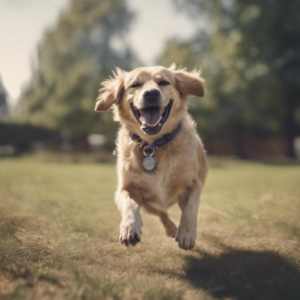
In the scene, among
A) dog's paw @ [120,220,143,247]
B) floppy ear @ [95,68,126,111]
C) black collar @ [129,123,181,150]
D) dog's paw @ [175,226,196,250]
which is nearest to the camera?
dog's paw @ [120,220,143,247]

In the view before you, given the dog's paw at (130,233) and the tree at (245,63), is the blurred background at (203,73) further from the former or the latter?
the dog's paw at (130,233)

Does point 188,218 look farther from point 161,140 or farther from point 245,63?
point 245,63

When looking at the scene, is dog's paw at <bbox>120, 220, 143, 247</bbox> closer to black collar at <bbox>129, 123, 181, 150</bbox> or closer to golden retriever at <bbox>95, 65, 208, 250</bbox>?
golden retriever at <bbox>95, 65, 208, 250</bbox>

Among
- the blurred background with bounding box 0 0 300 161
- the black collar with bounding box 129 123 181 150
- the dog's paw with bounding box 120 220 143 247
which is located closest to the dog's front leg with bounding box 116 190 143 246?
the dog's paw with bounding box 120 220 143 247

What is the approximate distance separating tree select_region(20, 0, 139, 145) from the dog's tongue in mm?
15555

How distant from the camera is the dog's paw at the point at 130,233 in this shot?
2.60 meters

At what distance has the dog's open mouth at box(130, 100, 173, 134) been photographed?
134 inches

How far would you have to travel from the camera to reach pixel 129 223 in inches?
106

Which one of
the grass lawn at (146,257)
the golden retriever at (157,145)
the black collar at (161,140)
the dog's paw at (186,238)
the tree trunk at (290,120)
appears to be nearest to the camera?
the grass lawn at (146,257)

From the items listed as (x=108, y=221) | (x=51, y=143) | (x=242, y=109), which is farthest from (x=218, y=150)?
(x=108, y=221)

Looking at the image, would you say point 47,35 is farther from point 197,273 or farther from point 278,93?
point 197,273

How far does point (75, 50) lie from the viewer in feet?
68.6

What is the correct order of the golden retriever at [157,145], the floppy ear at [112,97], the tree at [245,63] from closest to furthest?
the golden retriever at [157,145] < the floppy ear at [112,97] < the tree at [245,63]

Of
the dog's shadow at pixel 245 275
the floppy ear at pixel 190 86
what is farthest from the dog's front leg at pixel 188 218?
the floppy ear at pixel 190 86
